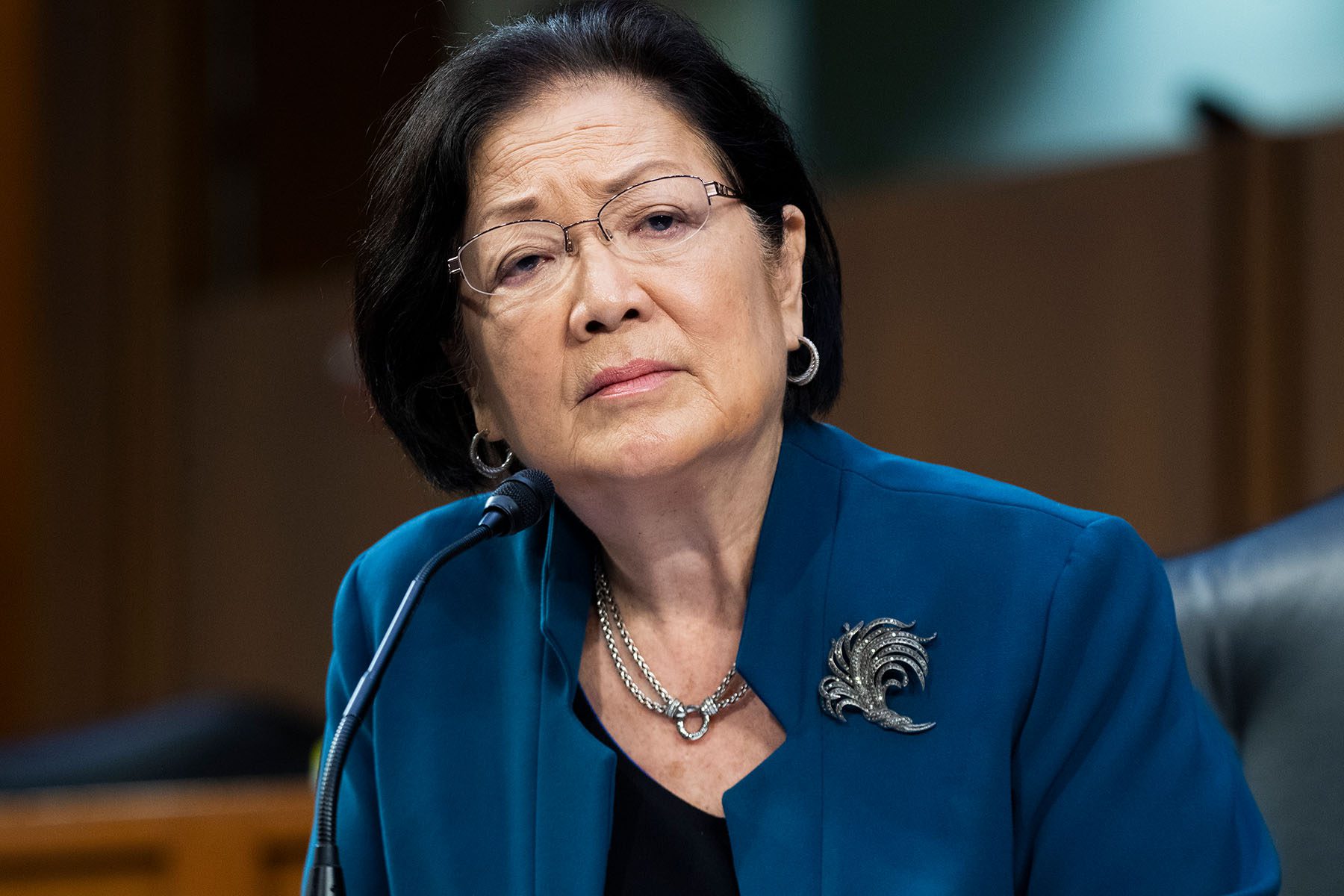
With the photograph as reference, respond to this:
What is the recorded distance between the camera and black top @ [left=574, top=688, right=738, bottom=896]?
4.42 feet

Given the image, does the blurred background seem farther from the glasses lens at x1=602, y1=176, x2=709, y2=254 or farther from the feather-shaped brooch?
the feather-shaped brooch

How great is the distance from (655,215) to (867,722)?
1.74 feet

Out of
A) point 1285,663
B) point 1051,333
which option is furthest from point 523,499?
point 1051,333

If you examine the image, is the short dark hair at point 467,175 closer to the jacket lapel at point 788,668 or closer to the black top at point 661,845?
the jacket lapel at point 788,668

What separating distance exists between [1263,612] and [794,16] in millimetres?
3137

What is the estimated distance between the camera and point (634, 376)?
1343mm

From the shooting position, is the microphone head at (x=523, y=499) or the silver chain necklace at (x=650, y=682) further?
the silver chain necklace at (x=650, y=682)

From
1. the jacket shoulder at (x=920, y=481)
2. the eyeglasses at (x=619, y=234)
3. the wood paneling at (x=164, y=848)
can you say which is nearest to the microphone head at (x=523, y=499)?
the eyeglasses at (x=619, y=234)

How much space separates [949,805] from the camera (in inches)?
49.3

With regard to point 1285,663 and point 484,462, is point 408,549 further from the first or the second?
point 1285,663

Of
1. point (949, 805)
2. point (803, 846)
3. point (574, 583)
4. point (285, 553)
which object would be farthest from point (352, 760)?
point (285, 553)

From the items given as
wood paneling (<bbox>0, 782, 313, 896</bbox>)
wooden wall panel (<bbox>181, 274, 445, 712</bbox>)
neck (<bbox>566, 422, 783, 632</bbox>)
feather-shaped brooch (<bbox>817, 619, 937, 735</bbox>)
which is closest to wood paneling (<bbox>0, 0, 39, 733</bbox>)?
wooden wall panel (<bbox>181, 274, 445, 712</bbox>)

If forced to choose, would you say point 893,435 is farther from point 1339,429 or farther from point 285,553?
point 285,553

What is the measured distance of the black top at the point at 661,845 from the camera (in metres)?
1.35
